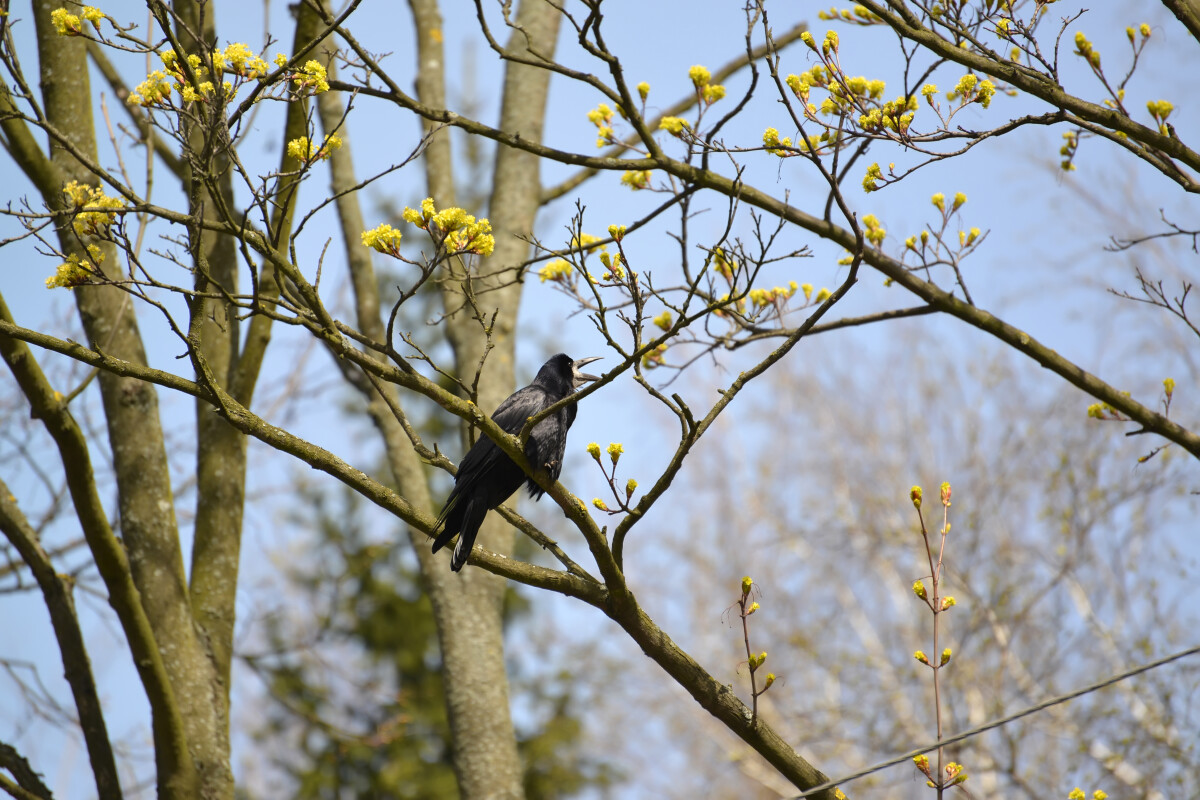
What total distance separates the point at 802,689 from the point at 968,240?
12.8m

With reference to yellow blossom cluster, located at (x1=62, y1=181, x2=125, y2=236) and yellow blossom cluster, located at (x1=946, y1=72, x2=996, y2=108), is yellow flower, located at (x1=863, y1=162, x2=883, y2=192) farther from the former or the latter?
yellow blossom cluster, located at (x1=62, y1=181, x2=125, y2=236)

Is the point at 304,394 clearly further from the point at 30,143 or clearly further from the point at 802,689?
the point at 802,689

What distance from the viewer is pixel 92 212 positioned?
2.82 metres

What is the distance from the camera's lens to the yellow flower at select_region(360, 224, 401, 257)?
274 cm

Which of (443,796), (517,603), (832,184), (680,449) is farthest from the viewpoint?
(517,603)

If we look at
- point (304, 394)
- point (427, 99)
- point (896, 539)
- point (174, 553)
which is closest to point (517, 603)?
point (896, 539)

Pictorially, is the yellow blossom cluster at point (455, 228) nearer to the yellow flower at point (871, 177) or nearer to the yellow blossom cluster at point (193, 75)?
the yellow blossom cluster at point (193, 75)

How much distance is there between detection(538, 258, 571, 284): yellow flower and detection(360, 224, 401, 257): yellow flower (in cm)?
164

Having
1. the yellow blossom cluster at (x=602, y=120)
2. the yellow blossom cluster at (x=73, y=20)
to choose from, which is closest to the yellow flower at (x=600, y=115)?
the yellow blossom cluster at (x=602, y=120)

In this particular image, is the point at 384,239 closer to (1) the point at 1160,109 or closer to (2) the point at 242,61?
(2) the point at 242,61

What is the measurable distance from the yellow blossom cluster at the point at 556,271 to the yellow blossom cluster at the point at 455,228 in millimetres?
1583

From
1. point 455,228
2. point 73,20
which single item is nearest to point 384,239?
point 455,228

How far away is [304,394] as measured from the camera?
7.69 meters

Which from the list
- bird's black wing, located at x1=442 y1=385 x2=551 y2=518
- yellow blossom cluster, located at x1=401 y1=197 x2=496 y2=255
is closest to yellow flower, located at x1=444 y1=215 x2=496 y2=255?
yellow blossom cluster, located at x1=401 y1=197 x2=496 y2=255
